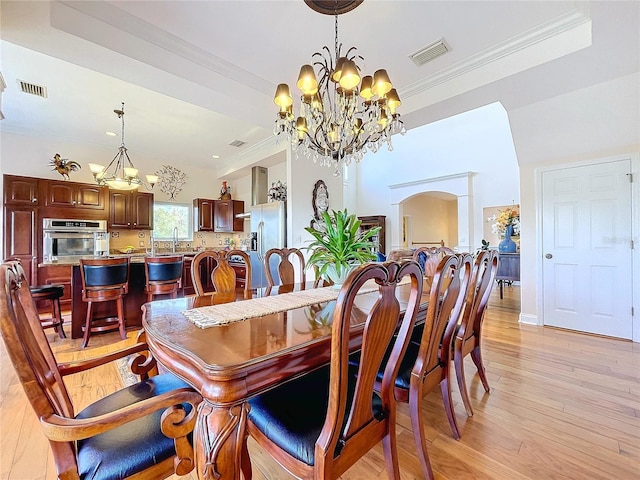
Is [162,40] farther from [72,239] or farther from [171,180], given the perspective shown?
[171,180]

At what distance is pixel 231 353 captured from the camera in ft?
3.04

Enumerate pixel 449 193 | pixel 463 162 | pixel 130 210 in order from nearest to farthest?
pixel 130 210
pixel 463 162
pixel 449 193

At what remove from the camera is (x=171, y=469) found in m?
0.95

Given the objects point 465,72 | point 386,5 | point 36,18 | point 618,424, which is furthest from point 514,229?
point 36,18

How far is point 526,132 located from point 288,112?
3.11 meters

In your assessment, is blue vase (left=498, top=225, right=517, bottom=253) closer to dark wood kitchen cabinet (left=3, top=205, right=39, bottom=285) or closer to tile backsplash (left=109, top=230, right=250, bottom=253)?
tile backsplash (left=109, top=230, right=250, bottom=253)

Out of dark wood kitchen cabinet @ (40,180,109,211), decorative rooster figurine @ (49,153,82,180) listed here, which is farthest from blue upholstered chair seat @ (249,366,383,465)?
decorative rooster figurine @ (49,153,82,180)

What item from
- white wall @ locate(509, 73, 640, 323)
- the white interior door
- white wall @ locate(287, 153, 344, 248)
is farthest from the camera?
white wall @ locate(287, 153, 344, 248)

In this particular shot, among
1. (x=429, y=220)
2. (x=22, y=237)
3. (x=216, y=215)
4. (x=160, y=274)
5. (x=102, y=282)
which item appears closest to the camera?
(x=102, y=282)

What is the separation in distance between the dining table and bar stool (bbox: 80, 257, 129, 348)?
77.1 inches

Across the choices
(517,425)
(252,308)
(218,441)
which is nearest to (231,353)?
(218,441)

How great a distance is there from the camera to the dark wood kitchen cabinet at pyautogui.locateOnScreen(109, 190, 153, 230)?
523cm

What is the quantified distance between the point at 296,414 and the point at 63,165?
584 centimetres

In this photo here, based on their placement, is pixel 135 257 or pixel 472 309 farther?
pixel 135 257
